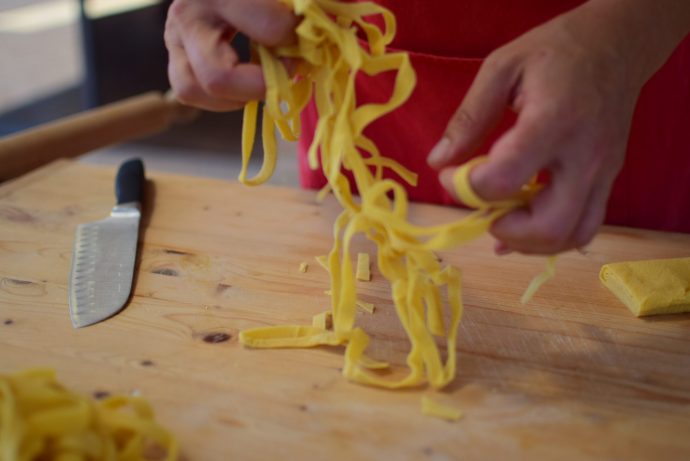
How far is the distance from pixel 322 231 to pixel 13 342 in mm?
410

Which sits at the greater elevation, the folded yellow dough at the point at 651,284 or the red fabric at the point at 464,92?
the red fabric at the point at 464,92

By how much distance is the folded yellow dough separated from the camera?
2.50 ft

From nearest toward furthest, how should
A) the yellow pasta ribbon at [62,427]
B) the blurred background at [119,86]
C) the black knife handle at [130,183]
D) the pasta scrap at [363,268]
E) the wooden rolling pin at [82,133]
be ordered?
1. the yellow pasta ribbon at [62,427]
2. the pasta scrap at [363,268]
3. the black knife handle at [130,183]
4. the wooden rolling pin at [82,133]
5. the blurred background at [119,86]

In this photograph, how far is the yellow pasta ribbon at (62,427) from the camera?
0.48 metres

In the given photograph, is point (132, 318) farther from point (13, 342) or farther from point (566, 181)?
point (566, 181)

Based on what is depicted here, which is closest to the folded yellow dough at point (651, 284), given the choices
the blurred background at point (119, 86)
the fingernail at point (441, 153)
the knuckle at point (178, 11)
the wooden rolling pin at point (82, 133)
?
the fingernail at point (441, 153)

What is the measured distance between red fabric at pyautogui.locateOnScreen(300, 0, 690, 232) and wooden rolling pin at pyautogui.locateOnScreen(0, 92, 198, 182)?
1.33 feet

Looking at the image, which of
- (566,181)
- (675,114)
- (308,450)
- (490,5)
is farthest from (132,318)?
(675,114)

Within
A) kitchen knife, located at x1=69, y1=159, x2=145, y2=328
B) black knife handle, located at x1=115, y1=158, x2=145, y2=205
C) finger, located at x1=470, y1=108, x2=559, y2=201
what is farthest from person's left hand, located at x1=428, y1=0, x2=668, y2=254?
black knife handle, located at x1=115, y1=158, x2=145, y2=205

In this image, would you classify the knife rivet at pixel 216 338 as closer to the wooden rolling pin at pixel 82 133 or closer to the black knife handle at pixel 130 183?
the black knife handle at pixel 130 183

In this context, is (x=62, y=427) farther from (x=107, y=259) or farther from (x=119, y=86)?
(x=119, y=86)

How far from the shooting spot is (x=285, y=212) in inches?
39.3

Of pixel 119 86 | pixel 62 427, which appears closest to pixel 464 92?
pixel 62 427

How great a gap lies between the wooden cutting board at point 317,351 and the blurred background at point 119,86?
43.0 inches
